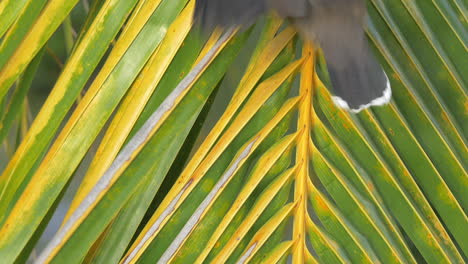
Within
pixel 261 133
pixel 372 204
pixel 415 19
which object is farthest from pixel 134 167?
pixel 415 19

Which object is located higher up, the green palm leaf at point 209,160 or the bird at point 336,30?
the bird at point 336,30

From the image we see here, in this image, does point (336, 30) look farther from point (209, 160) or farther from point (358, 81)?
point (209, 160)

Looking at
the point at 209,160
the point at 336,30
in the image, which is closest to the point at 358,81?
the point at 336,30

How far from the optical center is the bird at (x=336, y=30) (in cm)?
90

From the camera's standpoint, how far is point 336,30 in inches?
37.8

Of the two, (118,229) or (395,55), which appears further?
(395,55)

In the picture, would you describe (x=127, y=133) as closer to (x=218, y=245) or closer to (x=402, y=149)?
(x=218, y=245)

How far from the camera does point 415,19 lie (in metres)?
0.97

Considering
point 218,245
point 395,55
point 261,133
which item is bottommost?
point 218,245

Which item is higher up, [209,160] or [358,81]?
[358,81]

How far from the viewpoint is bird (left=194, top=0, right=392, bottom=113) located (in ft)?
2.95

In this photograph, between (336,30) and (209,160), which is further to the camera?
(336,30)

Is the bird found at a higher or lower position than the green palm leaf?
higher

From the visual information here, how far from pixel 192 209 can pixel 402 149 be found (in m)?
0.27
